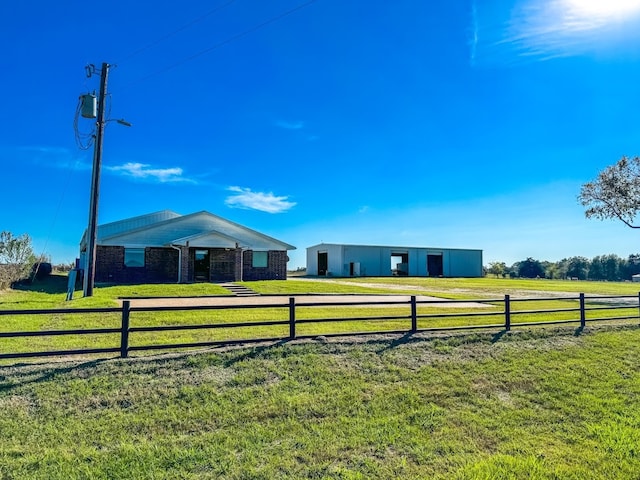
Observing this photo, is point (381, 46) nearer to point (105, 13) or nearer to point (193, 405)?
point (105, 13)

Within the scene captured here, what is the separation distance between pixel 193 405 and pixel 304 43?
11608 millimetres

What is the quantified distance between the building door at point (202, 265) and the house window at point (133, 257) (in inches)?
127

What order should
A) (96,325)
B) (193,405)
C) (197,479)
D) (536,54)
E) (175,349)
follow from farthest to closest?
(536,54) → (96,325) → (175,349) → (193,405) → (197,479)

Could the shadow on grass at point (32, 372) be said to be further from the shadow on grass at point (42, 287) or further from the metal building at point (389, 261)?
the metal building at point (389, 261)

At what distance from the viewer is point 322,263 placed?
4272 cm

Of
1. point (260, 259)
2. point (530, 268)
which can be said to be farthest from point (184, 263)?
point (530, 268)

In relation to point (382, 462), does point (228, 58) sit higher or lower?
higher

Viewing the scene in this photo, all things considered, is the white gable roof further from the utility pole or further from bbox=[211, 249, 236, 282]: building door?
the utility pole

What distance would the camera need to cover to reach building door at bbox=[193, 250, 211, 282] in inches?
997

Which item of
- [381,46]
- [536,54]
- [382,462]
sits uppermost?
[381,46]

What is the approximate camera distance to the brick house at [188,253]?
22.6 metres

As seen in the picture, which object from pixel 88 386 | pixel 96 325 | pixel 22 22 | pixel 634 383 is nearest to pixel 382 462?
pixel 88 386

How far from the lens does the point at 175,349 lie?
6.80 m


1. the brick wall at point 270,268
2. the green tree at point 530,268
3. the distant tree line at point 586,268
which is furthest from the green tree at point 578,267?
the brick wall at point 270,268
